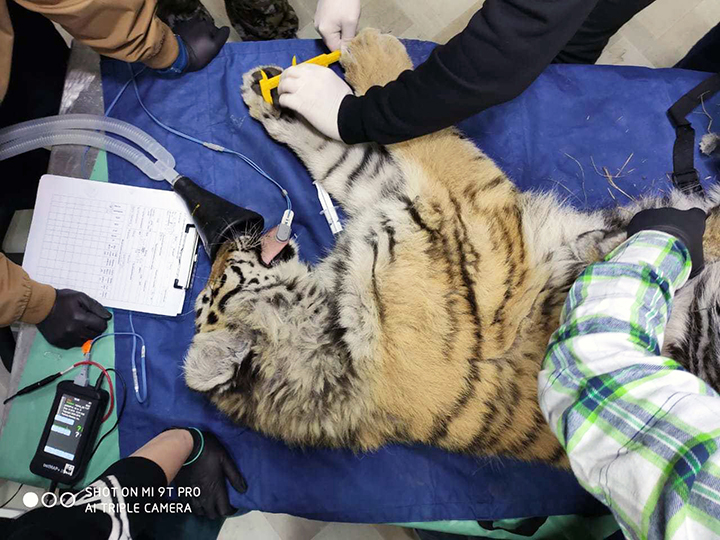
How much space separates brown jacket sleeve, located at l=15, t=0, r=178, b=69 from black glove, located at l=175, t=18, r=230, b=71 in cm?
11

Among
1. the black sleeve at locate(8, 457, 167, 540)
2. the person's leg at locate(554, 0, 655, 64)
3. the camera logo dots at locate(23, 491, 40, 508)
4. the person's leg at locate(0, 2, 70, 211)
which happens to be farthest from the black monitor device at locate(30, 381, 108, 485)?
the person's leg at locate(554, 0, 655, 64)

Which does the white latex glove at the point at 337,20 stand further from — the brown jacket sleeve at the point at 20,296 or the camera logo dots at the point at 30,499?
the camera logo dots at the point at 30,499

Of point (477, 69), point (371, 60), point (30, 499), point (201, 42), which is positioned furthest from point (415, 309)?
point (30, 499)

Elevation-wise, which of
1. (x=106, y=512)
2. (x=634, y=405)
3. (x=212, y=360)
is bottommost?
(x=106, y=512)

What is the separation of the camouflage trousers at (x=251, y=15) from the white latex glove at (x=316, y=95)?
2.03ft

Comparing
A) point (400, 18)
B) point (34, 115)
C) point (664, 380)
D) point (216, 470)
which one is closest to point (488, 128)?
point (400, 18)

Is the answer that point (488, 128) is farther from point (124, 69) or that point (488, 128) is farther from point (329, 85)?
point (124, 69)

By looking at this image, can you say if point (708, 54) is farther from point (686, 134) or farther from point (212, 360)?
point (212, 360)

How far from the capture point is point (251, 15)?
5.91ft

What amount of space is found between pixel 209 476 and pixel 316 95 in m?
1.15

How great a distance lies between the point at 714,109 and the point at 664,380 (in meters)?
1.20

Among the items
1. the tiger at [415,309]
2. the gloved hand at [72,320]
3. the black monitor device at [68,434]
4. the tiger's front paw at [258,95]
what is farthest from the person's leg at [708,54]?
A: the black monitor device at [68,434]

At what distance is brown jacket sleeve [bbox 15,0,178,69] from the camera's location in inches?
43.9

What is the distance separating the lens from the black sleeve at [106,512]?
0.95 meters
